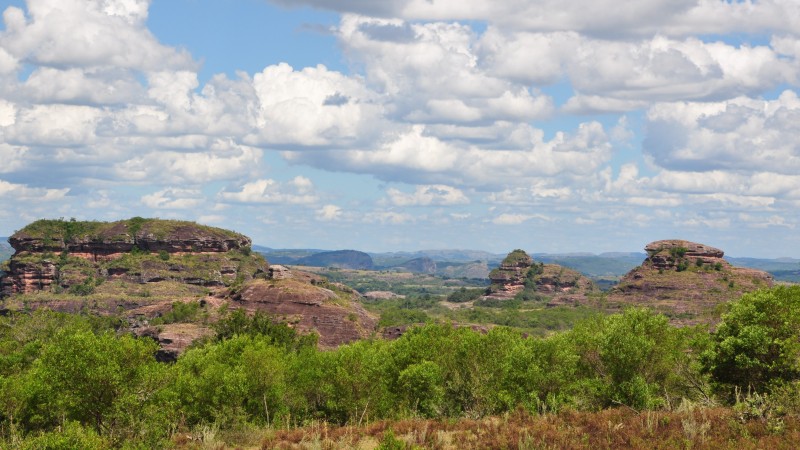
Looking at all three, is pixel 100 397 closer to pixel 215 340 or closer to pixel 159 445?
pixel 159 445

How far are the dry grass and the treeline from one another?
13.1 feet

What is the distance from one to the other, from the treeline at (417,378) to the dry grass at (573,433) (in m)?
3.99

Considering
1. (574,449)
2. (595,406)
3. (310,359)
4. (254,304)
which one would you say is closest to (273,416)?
(310,359)

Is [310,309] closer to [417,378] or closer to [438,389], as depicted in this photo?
[417,378]

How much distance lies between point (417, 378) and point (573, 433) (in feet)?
89.3

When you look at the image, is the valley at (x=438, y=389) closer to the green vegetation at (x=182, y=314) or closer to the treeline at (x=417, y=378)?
the treeline at (x=417, y=378)

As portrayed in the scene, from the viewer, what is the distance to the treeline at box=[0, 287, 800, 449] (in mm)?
53375

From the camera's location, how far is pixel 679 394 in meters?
69.7

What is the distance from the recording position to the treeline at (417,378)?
5338 centimetres

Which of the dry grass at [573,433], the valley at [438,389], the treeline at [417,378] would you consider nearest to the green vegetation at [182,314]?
the valley at [438,389]

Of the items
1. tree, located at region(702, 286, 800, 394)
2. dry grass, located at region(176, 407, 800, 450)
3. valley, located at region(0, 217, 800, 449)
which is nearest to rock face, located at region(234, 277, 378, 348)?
valley, located at region(0, 217, 800, 449)

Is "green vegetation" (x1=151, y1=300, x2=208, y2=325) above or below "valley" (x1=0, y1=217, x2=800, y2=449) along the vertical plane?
below

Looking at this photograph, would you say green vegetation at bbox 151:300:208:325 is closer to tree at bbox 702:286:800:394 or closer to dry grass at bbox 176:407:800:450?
dry grass at bbox 176:407:800:450

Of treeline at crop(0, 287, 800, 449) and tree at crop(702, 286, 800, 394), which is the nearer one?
treeline at crop(0, 287, 800, 449)
